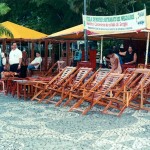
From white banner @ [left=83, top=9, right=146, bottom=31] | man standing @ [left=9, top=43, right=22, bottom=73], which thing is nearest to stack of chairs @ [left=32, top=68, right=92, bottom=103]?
white banner @ [left=83, top=9, right=146, bottom=31]

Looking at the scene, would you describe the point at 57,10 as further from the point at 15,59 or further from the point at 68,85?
the point at 68,85

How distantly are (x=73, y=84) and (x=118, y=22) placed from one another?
2.71 meters

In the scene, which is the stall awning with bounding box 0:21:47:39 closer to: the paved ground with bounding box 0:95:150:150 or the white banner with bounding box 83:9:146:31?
the white banner with bounding box 83:9:146:31

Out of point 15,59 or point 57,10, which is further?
point 57,10

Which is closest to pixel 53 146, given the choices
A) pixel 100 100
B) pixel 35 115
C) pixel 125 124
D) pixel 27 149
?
pixel 27 149

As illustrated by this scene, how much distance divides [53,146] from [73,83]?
4.46 m

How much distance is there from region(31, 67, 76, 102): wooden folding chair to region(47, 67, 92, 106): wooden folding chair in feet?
0.54

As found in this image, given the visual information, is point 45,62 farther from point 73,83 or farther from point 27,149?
point 27,149

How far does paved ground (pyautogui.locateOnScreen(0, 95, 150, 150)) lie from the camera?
5480 millimetres

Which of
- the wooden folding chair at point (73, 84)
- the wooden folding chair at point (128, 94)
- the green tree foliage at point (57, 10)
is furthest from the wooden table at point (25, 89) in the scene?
the green tree foliage at point (57, 10)

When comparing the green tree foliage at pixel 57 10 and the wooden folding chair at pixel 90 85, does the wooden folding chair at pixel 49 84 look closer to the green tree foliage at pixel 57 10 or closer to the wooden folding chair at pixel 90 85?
the wooden folding chair at pixel 90 85

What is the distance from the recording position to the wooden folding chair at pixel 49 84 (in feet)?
32.4

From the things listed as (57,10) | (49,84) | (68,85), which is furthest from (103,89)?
(57,10)

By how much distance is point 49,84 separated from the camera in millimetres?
9930
